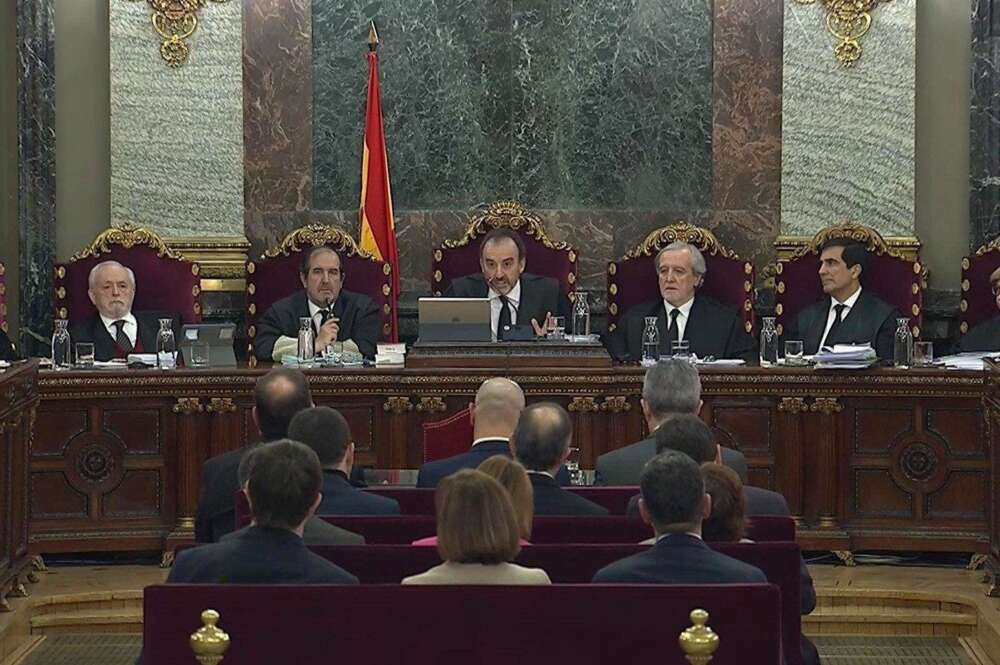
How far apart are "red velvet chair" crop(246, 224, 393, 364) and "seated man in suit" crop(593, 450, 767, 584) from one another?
5.39 metres

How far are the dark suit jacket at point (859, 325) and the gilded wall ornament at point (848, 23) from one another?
174 centimetres

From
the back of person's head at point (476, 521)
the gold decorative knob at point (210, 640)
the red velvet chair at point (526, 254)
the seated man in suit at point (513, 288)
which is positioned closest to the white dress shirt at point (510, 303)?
the seated man in suit at point (513, 288)

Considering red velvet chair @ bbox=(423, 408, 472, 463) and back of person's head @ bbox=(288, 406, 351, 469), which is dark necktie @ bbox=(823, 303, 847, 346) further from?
back of person's head @ bbox=(288, 406, 351, 469)

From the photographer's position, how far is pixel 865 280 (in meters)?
9.52

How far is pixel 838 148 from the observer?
10562 mm

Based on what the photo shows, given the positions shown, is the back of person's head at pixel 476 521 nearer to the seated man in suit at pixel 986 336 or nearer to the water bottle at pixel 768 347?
the water bottle at pixel 768 347

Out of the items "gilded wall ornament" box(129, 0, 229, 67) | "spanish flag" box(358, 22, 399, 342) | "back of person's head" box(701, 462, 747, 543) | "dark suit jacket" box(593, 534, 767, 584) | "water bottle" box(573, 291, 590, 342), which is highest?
"gilded wall ornament" box(129, 0, 229, 67)

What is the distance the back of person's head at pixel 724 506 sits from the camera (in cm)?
470

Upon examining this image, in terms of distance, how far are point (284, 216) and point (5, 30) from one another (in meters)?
1.86

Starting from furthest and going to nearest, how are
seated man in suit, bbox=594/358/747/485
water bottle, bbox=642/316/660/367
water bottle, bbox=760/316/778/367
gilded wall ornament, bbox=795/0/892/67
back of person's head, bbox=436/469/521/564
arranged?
gilded wall ornament, bbox=795/0/892/67 < water bottle, bbox=642/316/660/367 < water bottle, bbox=760/316/778/367 < seated man in suit, bbox=594/358/747/485 < back of person's head, bbox=436/469/521/564

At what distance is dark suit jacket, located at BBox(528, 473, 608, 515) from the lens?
5.43m

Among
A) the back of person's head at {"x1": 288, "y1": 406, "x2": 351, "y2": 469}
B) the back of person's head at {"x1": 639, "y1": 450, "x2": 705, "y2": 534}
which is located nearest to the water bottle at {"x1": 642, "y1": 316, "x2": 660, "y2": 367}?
the back of person's head at {"x1": 288, "y1": 406, "x2": 351, "y2": 469}

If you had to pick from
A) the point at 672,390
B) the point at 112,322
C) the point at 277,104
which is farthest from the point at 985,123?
the point at 672,390

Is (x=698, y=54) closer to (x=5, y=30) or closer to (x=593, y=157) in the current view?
(x=593, y=157)
